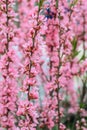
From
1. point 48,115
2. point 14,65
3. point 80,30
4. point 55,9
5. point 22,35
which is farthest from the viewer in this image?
point 80,30

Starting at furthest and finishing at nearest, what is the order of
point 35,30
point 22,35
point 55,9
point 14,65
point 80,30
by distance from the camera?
point 80,30 < point 22,35 < point 55,9 < point 14,65 < point 35,30

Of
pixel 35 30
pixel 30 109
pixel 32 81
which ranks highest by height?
pixel 35 30

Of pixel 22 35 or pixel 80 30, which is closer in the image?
pixel 22 35

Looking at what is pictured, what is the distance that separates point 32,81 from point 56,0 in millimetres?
586

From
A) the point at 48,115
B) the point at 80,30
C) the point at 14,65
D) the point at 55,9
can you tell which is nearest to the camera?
the point at 14,65

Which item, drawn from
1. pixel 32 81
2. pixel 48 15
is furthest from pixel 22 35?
pixel 32 81

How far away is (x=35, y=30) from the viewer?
2.48 meters

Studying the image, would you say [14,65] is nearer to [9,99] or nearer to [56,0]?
[9,99]

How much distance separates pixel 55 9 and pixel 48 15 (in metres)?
0.07

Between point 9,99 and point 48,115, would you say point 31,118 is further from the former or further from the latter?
point 48,115

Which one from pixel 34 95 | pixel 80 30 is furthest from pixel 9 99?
pixel 80 30

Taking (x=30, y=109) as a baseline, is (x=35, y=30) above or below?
above

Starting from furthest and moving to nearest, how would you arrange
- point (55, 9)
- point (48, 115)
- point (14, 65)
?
point (48, 115)
point (55, 9)
point (14, 65)

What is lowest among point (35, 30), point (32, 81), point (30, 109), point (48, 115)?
point (48, 115)
